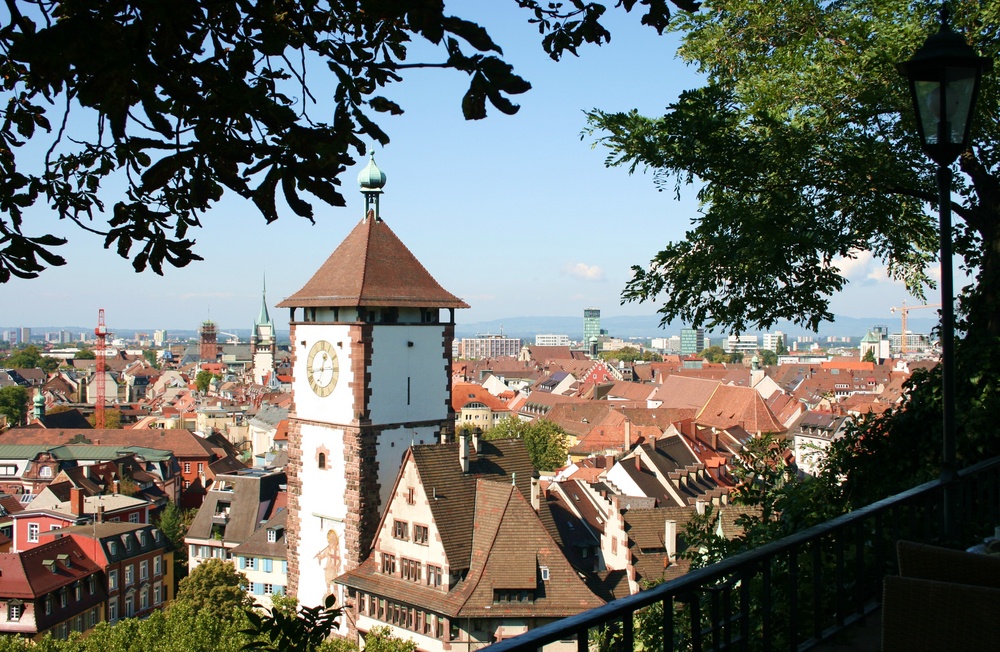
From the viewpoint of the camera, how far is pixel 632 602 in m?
3.33

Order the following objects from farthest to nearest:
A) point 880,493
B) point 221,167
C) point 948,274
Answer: point 880,493 < point 948,274 < point 221,167

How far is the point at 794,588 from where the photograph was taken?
457cm

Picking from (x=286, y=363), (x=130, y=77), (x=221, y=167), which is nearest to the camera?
(x=130, y=77)

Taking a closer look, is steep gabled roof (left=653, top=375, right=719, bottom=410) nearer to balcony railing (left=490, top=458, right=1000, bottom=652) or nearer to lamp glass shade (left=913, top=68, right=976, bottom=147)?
balcony railing (left=490, top=458, right=1000, bottom=652)

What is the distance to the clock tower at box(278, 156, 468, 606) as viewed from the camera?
22.0 meters

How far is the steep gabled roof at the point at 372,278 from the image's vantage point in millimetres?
22516

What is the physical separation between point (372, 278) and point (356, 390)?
2.74 m


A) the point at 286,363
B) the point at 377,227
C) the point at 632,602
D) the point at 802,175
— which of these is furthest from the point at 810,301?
the point at 286,363

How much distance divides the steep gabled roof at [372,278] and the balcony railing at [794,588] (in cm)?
1478

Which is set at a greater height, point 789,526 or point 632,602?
point 632,602

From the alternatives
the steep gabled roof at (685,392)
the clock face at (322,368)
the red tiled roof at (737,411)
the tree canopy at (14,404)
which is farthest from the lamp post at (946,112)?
the tree canopy at (14,404)

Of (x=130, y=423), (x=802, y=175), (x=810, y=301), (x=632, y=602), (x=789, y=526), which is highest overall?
(x=802, y=175)

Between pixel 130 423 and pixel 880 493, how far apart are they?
368ft

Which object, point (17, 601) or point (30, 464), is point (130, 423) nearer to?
point (30, 464)
